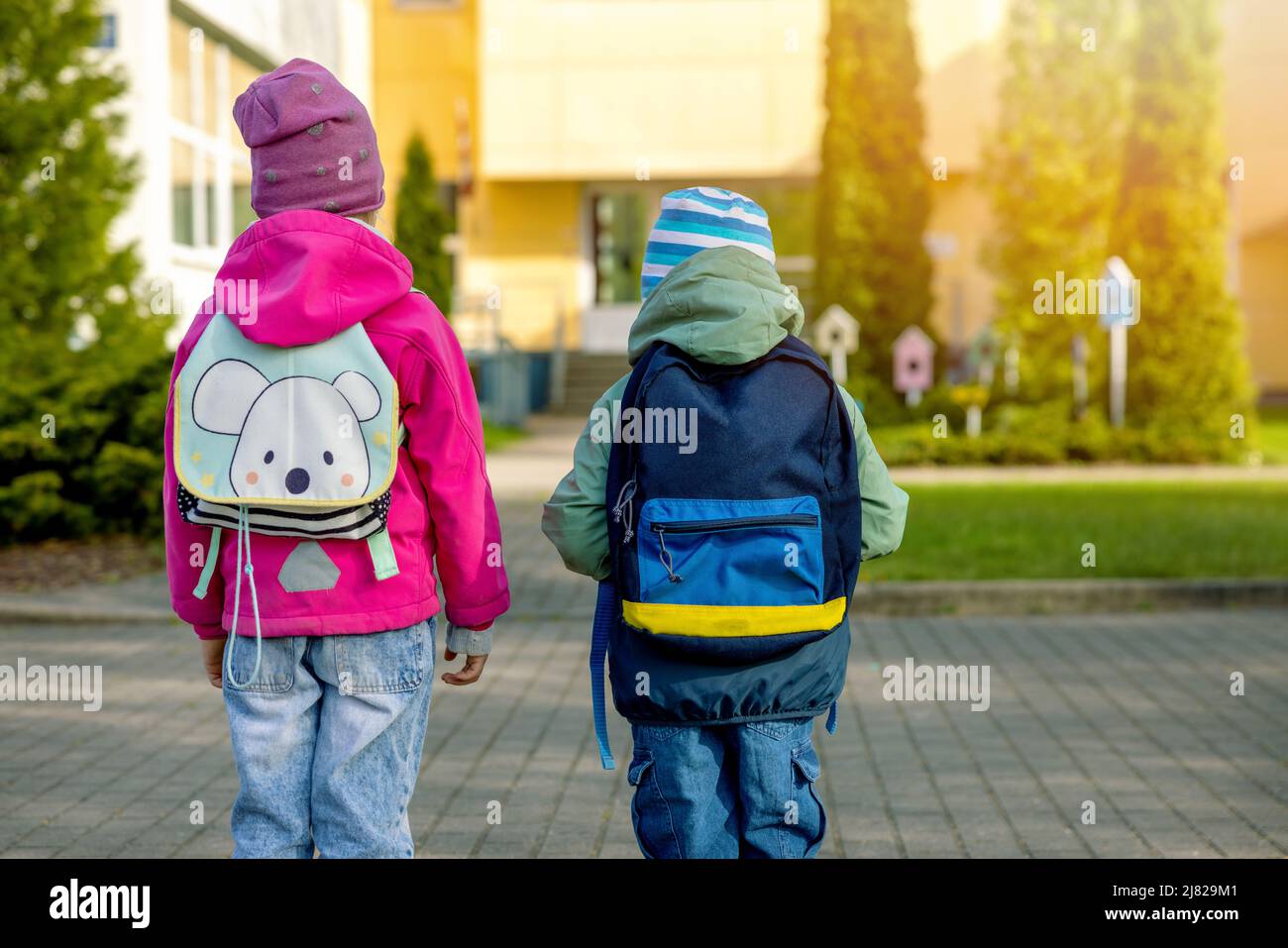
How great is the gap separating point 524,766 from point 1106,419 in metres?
15.1

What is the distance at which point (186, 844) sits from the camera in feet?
15.7

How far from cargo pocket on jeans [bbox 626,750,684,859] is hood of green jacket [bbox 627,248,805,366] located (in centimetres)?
83

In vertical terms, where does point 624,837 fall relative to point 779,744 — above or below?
below

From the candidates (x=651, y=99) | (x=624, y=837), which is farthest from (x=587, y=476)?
(x=651, y=99)

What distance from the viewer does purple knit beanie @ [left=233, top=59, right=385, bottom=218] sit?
119 inches

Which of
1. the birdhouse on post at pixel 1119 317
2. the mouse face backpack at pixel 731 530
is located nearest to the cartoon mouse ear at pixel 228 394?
the mouse face backpack at pixel 731 530

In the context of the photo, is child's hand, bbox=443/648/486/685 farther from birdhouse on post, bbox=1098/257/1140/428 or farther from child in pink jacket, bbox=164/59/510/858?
birdhouse on post, bbox=1098/257/1140/428

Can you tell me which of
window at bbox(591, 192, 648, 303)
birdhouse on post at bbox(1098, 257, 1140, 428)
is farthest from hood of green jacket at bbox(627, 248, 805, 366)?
window at bbox(591, 192, 648, 303)

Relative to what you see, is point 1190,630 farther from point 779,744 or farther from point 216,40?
point 216,40

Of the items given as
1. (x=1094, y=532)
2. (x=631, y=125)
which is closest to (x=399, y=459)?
(x=1094, y=532)

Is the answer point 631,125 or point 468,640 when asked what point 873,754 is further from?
point 631,125

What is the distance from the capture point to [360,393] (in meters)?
2.94

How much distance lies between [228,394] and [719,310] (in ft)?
3.07

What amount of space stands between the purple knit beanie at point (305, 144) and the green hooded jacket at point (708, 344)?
63 centimetres
